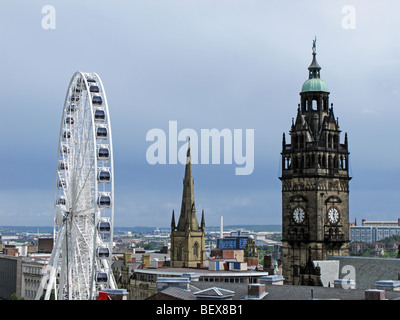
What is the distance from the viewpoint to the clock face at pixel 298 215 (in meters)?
107

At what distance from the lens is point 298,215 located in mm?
107875

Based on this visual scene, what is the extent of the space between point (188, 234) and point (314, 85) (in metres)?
70.6

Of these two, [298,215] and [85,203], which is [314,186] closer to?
[298,215]

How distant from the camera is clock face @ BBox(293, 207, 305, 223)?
107 metres

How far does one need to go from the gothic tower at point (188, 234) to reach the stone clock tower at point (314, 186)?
6376cm

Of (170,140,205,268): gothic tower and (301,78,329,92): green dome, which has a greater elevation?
(301,78,329,92): green dome

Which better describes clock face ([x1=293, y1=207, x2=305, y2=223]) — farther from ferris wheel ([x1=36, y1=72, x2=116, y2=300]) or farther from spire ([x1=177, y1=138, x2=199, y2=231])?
spire ([x1=177, y1=138, x2=199, y2=231])

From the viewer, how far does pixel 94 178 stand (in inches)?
3179

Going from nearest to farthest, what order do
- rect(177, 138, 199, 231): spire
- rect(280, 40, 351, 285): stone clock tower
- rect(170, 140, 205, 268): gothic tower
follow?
rect(280, 40, 351, 285): stone clock tower
rect(170, 140, 205, 268): gothic tower
rect(177, 138, 199, 231): spire

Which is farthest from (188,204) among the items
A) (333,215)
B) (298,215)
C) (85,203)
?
(85,203)

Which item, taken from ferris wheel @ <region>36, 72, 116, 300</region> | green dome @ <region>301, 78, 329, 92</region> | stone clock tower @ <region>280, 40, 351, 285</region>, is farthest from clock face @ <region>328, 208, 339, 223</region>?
ferris wheel @ <region>36, 72, 116, 300</region>

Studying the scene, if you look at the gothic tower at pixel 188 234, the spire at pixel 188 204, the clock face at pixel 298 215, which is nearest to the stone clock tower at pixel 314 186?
the clock face at pixel 298 215

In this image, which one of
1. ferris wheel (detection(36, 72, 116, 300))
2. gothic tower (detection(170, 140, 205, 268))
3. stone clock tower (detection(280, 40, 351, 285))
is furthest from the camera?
gothic tower (detection(170, 140, 205, 268))
